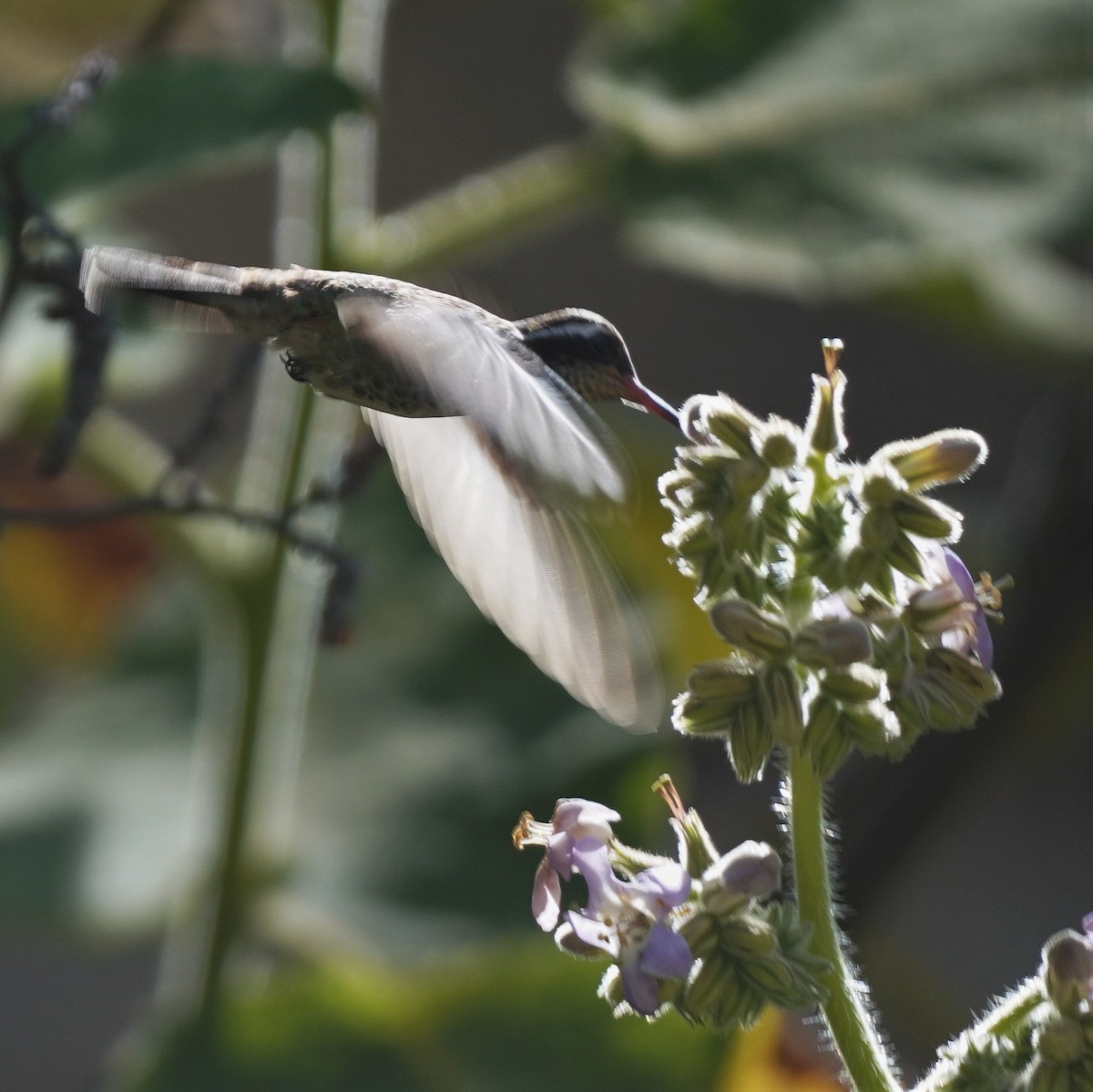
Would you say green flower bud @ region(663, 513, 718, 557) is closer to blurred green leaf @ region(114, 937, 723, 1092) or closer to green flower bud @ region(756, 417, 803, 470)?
green flower bud @ region(756, 417, 803, 470)

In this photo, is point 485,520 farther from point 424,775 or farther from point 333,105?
point 424,775

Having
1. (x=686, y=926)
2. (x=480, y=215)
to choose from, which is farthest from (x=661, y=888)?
(x=480, y=215)

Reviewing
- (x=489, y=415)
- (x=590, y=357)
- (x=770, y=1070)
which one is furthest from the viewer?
(x=770, y=1070)

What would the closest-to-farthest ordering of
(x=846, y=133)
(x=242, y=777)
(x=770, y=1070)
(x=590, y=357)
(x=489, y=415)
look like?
(x=489, y=415)
(x=590, y=357)
(x=770, y=1070)
(x=242, y=777)
(x=846, y=133)

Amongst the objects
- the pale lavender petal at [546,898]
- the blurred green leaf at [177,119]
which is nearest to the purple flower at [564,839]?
the pale lavender petal at [546,898]

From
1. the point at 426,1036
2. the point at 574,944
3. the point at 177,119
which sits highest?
the point at 177,119

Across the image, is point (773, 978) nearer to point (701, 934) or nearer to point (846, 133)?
point (701, 934)
